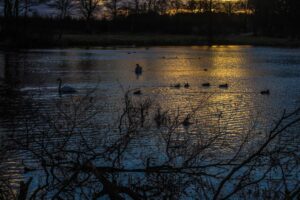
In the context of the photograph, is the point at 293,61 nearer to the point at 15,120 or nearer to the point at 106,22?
the point at 15,120

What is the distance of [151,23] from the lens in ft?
→ 248

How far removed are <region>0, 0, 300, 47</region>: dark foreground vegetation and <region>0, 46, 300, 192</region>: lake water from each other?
53.8ft

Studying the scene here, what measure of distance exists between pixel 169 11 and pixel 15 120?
80.1m

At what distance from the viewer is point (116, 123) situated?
555 inches

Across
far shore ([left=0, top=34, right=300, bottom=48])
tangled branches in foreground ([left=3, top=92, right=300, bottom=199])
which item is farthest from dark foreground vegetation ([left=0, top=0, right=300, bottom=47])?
tangled branches in foreground ([left=3, top=92, right=300, bottom=199])

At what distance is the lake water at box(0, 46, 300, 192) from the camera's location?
17.6m

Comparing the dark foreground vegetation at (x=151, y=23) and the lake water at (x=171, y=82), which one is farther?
the dark foreground vegetation at (x=151, y=23)

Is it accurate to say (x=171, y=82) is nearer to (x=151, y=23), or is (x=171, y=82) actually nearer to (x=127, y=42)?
(x=127, y=42)

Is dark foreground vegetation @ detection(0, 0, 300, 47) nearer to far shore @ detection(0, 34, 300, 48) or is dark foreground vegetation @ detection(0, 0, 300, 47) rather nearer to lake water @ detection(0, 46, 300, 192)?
far shore @ detection(0, 34, 300, 48)

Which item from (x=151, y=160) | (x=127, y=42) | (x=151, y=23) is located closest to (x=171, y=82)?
(x=151, y=160)

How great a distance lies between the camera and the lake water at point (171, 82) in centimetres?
1759

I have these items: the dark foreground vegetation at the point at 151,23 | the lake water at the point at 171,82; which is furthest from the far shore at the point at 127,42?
the lake water at the point at 171,82

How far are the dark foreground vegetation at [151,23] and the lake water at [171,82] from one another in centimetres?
1639

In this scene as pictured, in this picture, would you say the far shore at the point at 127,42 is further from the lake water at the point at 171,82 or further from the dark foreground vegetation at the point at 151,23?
the lake water at the point at 171,82
